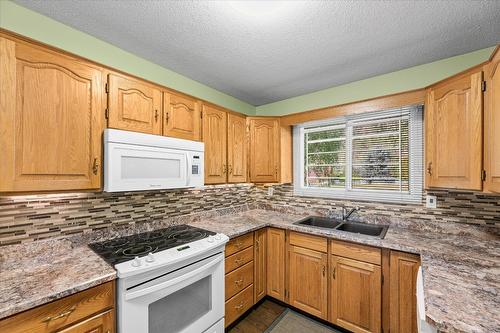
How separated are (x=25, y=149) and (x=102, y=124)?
411 mm

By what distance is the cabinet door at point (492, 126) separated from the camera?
1223 millimetres

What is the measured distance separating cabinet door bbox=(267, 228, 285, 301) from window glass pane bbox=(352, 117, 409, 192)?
1.09 m

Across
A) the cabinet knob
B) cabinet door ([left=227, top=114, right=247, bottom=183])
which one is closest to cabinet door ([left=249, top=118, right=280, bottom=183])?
cabinet door ([left=227, top=114, right=247, bottom=183])

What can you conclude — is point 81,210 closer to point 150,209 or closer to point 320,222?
point 150,209

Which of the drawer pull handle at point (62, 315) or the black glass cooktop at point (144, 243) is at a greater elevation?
the black glass cooktop at point (144, 243)

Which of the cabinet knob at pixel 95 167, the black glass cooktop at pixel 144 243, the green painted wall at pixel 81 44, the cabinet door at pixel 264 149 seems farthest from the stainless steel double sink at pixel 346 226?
the green painted wall at pixel 81 44

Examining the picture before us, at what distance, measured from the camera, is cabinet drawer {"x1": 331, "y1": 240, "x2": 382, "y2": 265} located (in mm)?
1711

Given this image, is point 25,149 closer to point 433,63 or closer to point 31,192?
point 31,192

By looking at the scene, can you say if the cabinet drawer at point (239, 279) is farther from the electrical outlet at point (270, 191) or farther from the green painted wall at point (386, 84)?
the green painted wall at point (386, 84)

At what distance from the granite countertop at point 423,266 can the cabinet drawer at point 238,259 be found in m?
0.22

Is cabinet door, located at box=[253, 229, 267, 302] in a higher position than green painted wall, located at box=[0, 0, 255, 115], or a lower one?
lower

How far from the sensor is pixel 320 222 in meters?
2.49

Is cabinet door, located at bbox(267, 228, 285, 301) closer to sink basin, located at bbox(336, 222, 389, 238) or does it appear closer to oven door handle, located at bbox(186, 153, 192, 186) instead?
sink basin, located at bbox(336, 222, 389, 238)

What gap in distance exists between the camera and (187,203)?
231cm
